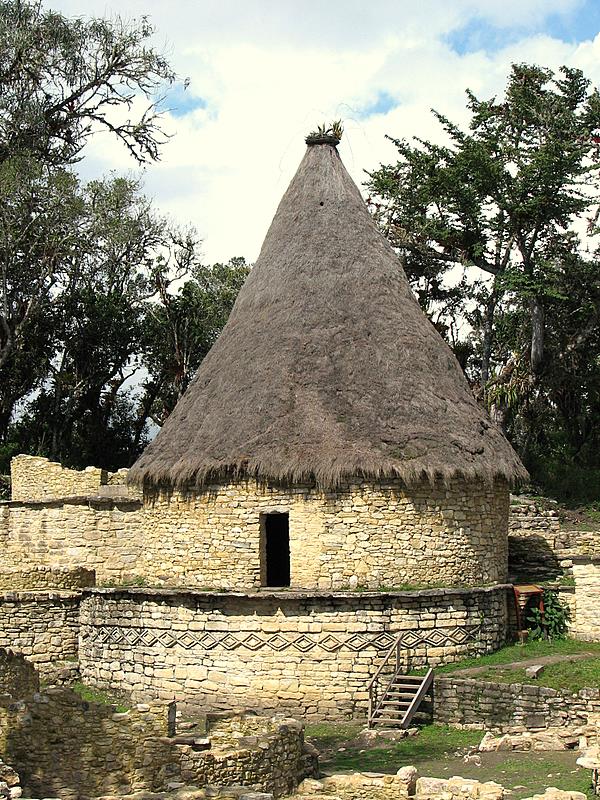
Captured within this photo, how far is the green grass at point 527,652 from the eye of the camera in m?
16.6

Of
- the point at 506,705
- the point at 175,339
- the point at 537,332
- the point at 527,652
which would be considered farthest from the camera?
the point at 175,339

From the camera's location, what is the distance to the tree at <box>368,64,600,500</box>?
26.8 m

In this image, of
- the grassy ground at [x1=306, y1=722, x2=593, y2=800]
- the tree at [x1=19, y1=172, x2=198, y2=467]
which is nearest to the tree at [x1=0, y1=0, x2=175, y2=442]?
the tree at [x1=19, y1=172, x2=198, y2=467]

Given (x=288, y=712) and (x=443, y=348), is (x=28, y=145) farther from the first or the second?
(x=288, y=712)

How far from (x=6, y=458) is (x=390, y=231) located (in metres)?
12.4

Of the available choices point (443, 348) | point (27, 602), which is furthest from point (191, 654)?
point (443, 348)

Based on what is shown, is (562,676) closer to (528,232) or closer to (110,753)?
(110,753)

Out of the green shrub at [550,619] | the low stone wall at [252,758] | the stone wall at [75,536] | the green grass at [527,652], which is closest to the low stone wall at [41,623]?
the stone wall at [75,536]

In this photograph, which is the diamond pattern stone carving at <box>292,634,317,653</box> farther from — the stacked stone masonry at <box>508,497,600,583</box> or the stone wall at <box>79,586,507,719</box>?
the stacked stone masonry at <box>508,497,600,583</box>

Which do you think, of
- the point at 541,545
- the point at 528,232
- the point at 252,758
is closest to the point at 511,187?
the point at 528,232

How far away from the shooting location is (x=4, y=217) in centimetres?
2789

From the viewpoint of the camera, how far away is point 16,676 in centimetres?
1408

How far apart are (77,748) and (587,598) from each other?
1058cm

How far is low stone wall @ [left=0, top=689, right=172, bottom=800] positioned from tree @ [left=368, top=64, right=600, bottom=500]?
17850 millimetres
